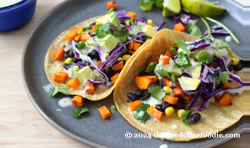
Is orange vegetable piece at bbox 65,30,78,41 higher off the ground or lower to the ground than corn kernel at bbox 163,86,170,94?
lower

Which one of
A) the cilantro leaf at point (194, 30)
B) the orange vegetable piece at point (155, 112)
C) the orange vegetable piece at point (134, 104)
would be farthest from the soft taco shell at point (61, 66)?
the cilantro leaf at point (194, 30)

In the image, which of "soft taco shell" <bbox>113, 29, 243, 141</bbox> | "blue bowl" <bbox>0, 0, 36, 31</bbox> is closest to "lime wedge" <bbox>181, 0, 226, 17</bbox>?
"soft taco shell" <bbox>113, 29, 243, 141</bbox>

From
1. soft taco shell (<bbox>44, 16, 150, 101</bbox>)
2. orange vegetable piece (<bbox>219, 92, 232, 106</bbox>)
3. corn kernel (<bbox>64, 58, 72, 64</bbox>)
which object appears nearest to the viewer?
orange vegetable piece (<bbox>219, 92, 232, 106</bbox>)

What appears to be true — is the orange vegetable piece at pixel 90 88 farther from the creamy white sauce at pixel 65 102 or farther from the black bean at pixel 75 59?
the black bean at pixel 75 59

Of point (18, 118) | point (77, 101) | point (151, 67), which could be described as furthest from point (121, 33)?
point (18, 118)

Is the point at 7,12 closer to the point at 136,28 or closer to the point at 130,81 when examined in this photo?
the point at 136,28

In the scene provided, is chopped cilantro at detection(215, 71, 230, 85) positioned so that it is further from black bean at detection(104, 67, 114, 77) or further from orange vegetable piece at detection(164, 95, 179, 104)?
black bean at detection(104, 67, 114, 77)

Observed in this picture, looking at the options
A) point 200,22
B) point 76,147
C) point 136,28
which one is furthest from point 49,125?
point 200,22
